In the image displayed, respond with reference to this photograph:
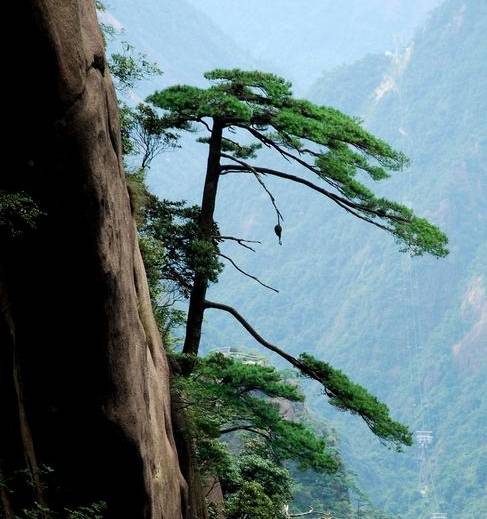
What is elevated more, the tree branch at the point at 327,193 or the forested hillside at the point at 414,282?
the forested hillside at the point at 414,282

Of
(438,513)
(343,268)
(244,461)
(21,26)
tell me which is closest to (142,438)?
(21,26)

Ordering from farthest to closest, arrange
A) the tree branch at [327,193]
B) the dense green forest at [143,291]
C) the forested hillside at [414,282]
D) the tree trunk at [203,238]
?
the forested hillside at [414,282]
the tree trunk at [203,238]
the tree branch at [327,193]
the dense green forest at [143,291]

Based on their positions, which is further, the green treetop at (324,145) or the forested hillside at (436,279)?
the forested hillside at (436,279)

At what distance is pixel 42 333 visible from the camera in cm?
668

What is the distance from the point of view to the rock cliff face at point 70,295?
233 inches

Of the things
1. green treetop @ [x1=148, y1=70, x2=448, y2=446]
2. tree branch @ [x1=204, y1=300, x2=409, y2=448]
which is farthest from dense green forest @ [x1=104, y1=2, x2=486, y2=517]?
green treetop @ [x1=148, y1=70, x2=448, y2=446]

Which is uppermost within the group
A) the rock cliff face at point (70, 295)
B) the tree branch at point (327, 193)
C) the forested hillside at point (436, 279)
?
the forested hillside at point (436, 279)

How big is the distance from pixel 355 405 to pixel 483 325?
114 m

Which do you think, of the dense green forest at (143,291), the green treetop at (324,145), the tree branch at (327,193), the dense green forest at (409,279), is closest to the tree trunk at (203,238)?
the dense green forest at (143,291)

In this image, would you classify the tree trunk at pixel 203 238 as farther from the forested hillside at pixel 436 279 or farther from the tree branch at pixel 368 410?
the forested hillside at pixel 436 279

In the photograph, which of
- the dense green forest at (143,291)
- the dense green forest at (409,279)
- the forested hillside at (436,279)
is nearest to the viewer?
the dense green forest at (143,291)

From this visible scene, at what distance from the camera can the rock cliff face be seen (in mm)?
5918

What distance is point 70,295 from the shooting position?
657cm

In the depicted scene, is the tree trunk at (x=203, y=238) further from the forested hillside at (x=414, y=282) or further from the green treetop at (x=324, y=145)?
the forested hillside at (x=414, y=282)
